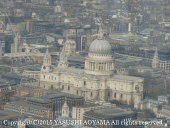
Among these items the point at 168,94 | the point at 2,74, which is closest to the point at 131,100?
the point at 168,94

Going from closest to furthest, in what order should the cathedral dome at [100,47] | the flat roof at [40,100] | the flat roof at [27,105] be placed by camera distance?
the flat roof at [27,105], the flat roof at [40,100], the cathedral dome at [100,47]

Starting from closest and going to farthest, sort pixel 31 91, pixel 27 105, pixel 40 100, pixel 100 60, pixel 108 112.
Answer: pixel 108 112 → pixel 27 105 → pixel 40 100 → pixel 31 91 → pixel 100 60

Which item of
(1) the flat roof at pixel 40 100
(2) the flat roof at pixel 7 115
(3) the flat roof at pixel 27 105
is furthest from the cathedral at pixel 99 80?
(2) the flat roof at pixel 7 115

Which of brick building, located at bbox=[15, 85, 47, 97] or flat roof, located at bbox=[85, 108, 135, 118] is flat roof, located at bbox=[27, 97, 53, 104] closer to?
brick building, located at bbox=[15, 85, 47, 97]

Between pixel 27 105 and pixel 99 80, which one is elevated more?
pixel 99 80

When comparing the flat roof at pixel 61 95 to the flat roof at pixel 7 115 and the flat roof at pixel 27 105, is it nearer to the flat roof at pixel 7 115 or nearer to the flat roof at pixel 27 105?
the flat roof at pixel 27 105

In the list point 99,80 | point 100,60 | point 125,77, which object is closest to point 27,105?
point 99,80

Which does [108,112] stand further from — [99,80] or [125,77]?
[125,77]

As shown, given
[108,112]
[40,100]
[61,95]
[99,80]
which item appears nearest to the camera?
[108,112]

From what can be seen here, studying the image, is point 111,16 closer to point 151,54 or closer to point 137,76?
point 151,54
